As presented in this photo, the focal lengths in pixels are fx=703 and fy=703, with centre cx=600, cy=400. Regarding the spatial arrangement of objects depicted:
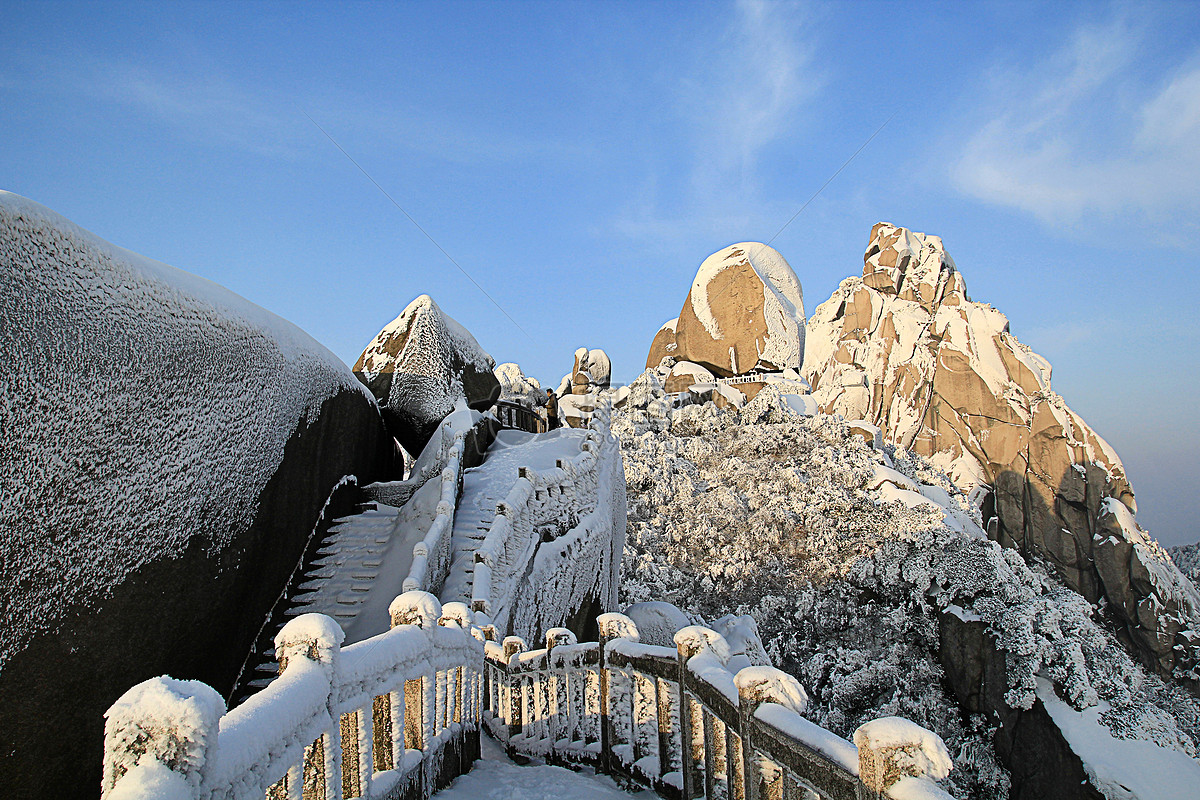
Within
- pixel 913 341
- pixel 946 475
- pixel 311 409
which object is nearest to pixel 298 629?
pixel 311 409

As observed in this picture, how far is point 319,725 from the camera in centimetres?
326

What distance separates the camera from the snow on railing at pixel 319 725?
82.3 inches

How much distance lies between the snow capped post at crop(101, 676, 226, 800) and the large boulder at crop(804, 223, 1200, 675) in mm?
35023

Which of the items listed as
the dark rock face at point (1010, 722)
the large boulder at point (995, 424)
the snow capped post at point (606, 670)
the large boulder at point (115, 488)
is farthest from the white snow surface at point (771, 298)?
the snow capped post at point (606, 670)

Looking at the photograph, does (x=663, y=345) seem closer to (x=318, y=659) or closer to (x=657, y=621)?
(x=657, y=621)

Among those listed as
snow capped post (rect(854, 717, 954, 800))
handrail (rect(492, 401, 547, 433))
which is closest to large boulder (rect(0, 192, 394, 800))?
snow capped post (rect(854, 717, 954, 800))

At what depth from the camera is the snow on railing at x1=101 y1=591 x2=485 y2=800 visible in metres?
2.09

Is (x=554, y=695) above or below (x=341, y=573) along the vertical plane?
below

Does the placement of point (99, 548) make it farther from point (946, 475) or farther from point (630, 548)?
point (946, 475)

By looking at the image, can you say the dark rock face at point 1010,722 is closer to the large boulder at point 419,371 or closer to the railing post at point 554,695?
the large boulder at point 419,371

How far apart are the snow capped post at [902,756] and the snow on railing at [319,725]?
83.3 inches

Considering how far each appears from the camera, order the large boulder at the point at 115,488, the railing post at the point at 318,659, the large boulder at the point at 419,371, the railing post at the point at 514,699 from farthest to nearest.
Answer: the large boulder at the point at 419,371 < the railing post at the point at 514,699 < the large boulder at the point at 115,488 < the railing post at the point at 318,659

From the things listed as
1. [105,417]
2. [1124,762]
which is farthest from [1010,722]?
[105,417]

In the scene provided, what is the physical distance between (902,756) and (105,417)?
8.51m
